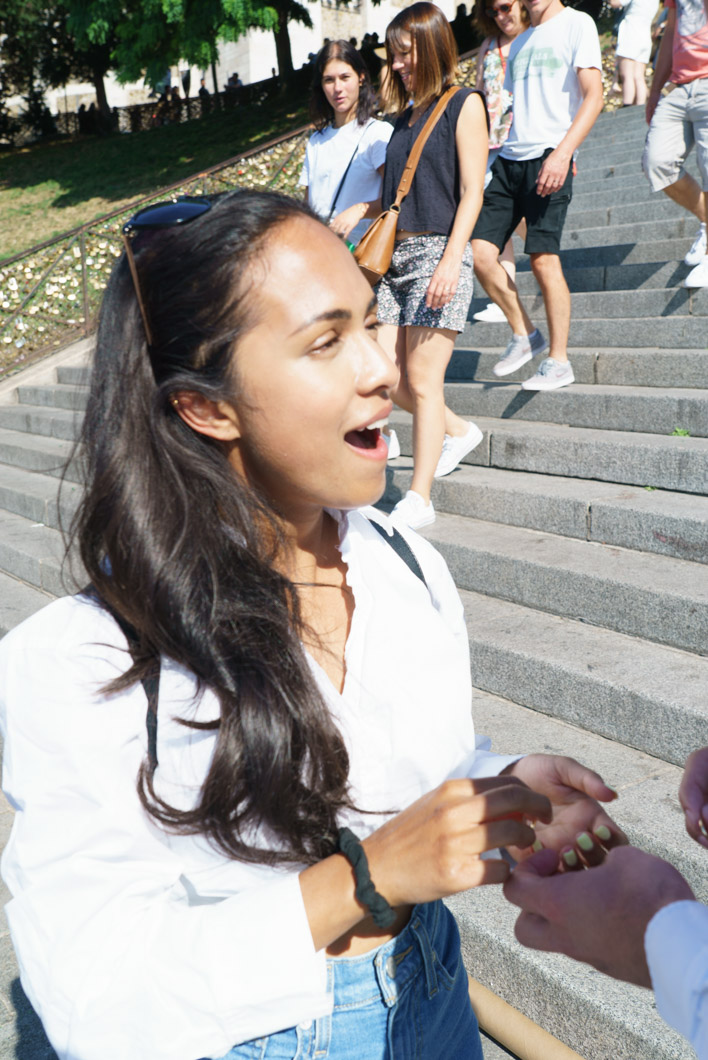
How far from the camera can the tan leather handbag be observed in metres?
4.13

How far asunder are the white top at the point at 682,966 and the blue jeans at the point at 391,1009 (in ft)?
1.42

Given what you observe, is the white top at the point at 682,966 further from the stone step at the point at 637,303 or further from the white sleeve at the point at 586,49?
the white sleeve at the point at 586,49

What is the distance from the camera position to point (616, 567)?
3.77m

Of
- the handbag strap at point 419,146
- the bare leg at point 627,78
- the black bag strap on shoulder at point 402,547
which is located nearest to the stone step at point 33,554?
the handbag strap at point 419,146

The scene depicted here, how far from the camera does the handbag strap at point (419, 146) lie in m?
4.28

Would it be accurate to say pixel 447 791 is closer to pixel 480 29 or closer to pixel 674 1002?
pixel 674 1002

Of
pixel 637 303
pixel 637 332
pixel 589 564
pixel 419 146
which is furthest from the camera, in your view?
pixel 637 303

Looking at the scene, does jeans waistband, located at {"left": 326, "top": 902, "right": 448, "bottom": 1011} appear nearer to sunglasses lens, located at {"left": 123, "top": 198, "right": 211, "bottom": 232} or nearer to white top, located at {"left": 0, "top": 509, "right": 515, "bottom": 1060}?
white top, located at {"left": 0, "top": 509, "right": 515, "bottom": 1060}

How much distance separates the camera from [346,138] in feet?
16.9

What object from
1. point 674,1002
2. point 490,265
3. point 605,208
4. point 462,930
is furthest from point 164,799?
point 605,208

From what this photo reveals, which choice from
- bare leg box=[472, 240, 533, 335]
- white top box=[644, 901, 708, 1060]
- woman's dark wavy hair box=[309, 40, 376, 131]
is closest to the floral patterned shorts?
bare leg box=[472, 240, 533, 335]

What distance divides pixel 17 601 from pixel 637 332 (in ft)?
13.8

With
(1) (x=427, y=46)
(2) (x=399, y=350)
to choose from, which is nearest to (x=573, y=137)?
(1) (x=427, y=46)

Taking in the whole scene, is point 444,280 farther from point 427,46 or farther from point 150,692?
point 150,692
